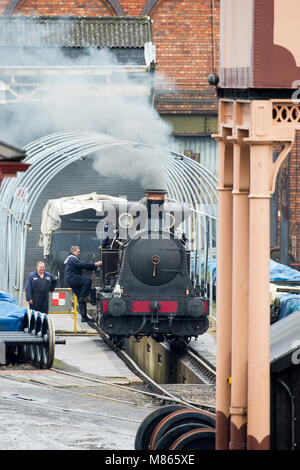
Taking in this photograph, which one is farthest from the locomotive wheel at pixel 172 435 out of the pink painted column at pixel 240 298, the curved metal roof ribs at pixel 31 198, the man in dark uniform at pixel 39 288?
the curved metal roof ribs at pixel 31 198

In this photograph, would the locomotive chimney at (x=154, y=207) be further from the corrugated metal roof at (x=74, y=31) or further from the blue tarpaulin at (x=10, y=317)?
the corrugated metal roof at (x=74, y=31)

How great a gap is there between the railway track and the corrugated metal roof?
10230 millimetres

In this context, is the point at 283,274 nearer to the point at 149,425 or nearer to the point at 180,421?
the point at 149,425

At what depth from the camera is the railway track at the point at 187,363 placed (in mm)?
13766

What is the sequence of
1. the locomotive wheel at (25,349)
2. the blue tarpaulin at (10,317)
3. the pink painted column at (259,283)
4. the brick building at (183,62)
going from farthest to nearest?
the brick building at (183,62) < the locomotive wheel at (25,349) < the blue tarpaulin at (10,317) < the pink painted column at (259,283)

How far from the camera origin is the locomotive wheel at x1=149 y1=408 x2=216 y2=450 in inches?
336

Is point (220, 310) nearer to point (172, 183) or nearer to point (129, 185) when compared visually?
point (172, 183)

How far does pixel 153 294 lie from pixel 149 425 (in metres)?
9.25

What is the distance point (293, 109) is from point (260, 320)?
4.87 ft

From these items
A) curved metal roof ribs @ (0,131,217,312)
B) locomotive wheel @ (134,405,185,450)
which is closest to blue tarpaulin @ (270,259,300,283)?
curved metal roof ribs @ (0,131,217,312)

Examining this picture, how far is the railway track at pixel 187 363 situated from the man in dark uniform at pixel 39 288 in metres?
1.65

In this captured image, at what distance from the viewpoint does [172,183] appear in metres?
25.7

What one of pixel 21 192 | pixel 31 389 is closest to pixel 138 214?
pixel 21 192

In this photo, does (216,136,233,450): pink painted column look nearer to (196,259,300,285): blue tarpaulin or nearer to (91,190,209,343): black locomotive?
(91,190,209,343): black locomotive
